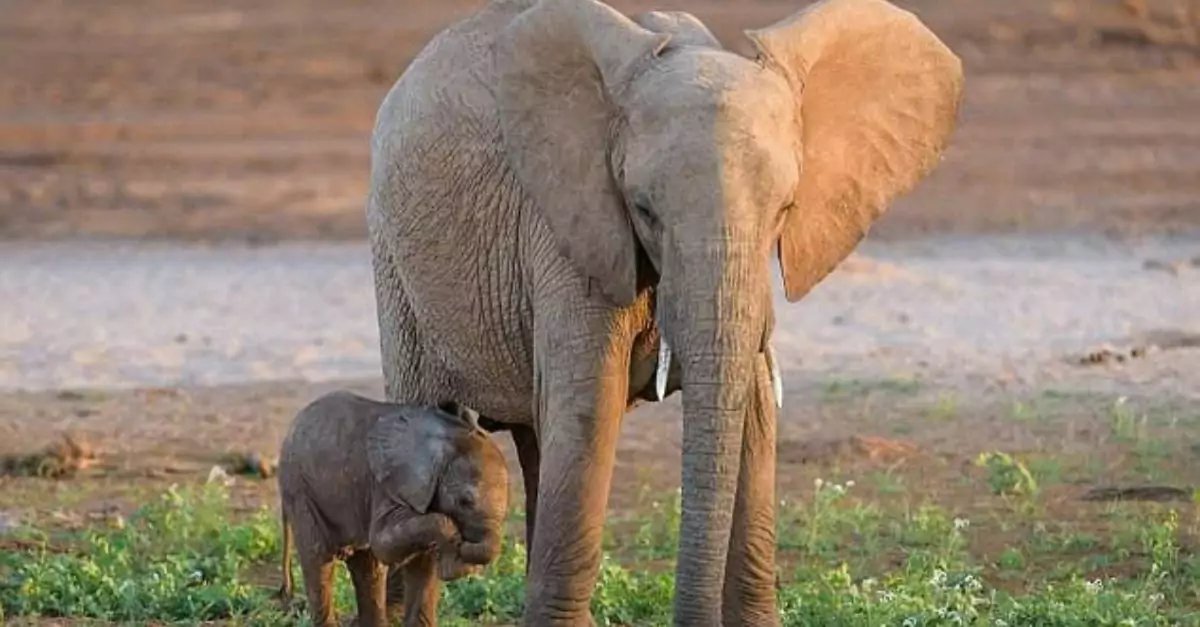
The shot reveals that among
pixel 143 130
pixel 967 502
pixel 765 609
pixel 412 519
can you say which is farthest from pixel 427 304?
pixel 143 130

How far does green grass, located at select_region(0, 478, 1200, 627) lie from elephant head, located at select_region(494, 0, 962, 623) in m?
1.36

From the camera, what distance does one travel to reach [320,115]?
22531mm

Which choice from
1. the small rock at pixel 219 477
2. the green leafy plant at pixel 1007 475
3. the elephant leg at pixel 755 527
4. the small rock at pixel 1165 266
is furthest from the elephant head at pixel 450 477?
the small rock at pixel 1165 266

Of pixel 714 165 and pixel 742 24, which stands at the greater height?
pixel 714 165

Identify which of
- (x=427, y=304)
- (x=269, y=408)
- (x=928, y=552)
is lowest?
(x=269, y=408)

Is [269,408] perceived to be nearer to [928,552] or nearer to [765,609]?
[928,552]

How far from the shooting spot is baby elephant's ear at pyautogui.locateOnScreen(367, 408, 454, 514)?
759 cm

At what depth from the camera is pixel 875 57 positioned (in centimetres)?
731

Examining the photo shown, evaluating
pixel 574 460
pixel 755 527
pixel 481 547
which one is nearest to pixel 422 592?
pixel 481 547

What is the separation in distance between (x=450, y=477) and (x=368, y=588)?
0.58m

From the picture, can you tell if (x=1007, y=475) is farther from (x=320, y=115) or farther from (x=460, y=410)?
(x=320, y=115)

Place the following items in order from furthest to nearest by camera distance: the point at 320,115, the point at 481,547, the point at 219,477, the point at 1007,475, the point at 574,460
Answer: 1. the point at 320,115
2. the point at 219,477
3. the point at 1007,475
4. the point at 481,547
5. the point at 574,460

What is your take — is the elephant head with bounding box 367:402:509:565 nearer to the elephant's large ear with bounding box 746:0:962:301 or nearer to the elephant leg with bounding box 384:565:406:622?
the elephant leg with bounding box 384:565:406:622

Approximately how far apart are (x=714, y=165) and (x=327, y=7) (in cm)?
1737
